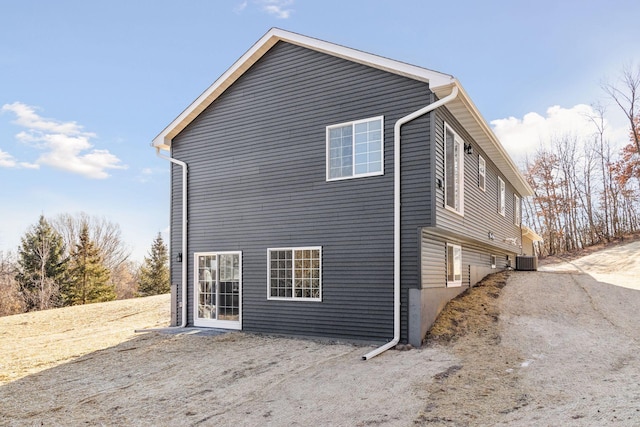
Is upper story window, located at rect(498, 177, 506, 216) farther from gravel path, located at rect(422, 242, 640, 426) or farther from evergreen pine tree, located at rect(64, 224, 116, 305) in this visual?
evergreen pine tree, located at rect(64, 224, 116, 305)

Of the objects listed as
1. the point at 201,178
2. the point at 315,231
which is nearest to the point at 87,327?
the point at 201,178

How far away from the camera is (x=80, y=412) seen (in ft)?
19.3

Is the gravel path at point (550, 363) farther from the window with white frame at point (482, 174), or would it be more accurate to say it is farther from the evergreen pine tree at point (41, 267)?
the evergreen pine tree at point (41, 267)

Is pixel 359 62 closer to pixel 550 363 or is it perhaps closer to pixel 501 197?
pixel 550 363

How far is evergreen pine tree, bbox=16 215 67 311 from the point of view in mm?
26062

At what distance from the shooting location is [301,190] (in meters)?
10.2

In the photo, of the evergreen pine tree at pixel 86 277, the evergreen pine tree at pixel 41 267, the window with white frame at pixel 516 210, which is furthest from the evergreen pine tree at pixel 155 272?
the window with white frame at pixel 516 210

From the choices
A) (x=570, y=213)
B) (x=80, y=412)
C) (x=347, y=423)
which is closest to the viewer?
(x=347, y=423)

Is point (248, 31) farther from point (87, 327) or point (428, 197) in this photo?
point (87, 327)

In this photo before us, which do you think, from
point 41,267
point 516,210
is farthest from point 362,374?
point 41,267

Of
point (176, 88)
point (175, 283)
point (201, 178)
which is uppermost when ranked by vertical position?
point (176, 88)

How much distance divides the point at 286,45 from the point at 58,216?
95.7 ft

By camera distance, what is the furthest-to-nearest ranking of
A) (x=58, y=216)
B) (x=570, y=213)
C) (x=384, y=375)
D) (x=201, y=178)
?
(x=58, y=216) < (x=570, y=213) < (x=201, y=178) < (x=384, y=375)

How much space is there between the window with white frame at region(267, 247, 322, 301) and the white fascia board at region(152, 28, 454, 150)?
4.04m
